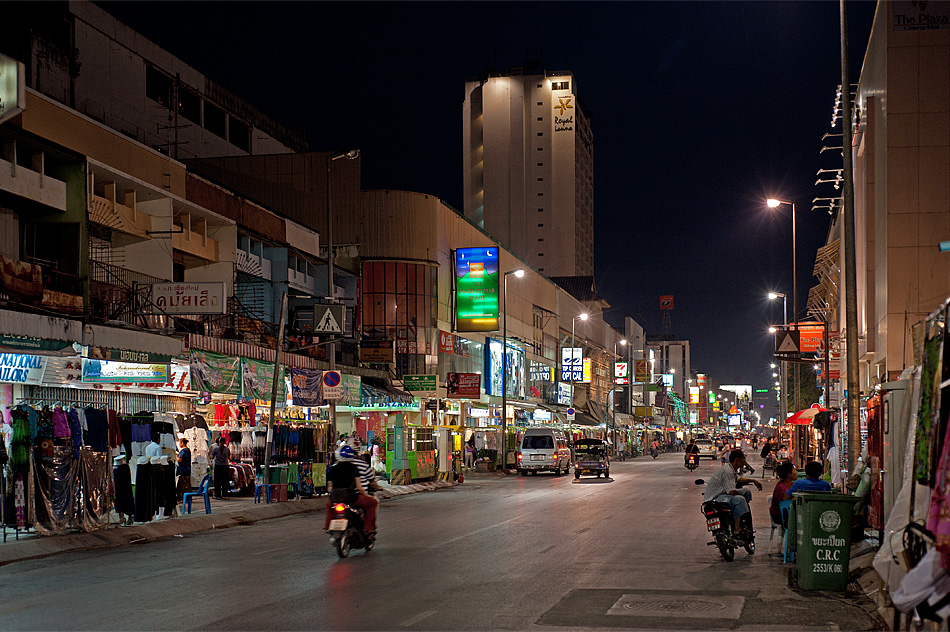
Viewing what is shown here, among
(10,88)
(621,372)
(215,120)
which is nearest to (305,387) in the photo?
(10,88)

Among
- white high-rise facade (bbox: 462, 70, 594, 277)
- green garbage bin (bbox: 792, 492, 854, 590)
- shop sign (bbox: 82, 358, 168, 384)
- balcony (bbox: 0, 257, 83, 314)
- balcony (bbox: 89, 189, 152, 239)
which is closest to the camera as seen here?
green garbage bin (bbox: 792, 492, 854, 590)

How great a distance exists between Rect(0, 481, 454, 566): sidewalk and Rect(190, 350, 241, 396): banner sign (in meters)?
3.19

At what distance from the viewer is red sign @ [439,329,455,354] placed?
187ft

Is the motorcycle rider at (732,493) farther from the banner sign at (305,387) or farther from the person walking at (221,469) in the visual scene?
the banner sign at (305,387)

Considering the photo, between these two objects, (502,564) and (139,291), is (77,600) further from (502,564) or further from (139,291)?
(139,291)

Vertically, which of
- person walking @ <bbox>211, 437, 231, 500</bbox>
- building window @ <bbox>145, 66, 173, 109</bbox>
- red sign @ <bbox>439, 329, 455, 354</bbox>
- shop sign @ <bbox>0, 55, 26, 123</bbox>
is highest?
building window @ <bbox>145, 66, 173, 109</bbox>

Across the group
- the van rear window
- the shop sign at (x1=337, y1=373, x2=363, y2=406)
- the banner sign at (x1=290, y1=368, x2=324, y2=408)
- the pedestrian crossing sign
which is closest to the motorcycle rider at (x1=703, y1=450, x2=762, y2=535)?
the pedestrian crossing sign

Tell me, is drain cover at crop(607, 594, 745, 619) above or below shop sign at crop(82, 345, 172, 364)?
below

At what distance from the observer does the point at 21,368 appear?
2130 centimetres

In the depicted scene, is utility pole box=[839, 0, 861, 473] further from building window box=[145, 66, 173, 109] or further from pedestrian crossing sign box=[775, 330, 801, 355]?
building window box=[145, 66, 173, 109]

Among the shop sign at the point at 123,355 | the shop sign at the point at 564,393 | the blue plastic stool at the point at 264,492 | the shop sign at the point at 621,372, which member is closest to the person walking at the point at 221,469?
the blue plastic stool at the point at 264,492

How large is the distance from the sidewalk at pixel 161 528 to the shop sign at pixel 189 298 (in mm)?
5192

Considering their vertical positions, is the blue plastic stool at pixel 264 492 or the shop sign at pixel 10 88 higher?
the shop sign at pixel 10 88

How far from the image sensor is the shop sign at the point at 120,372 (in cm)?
2350
